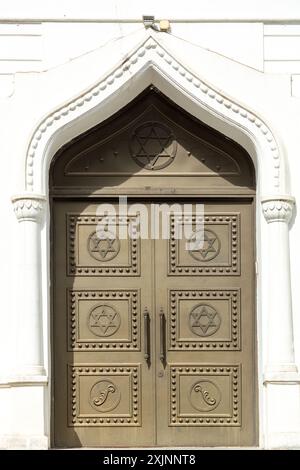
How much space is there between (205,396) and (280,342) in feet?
2.72

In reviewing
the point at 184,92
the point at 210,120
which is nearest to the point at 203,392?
the point at 210,120

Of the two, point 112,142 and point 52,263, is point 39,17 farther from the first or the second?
point 52,263

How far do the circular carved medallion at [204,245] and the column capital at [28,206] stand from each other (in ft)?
4.35

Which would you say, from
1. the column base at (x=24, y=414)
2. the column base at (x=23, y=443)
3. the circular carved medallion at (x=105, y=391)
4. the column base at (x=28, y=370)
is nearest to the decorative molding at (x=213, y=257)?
Answer: the circular carved medallion at (x=105, y=391)

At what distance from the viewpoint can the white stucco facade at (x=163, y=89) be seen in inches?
440

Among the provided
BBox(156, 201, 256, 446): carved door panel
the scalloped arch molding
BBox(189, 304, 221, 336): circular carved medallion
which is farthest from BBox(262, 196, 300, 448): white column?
BBox(189, 304, 221, 336): circular carved medallion

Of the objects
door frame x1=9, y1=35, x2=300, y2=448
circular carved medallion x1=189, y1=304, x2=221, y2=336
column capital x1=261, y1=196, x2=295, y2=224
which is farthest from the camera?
circular carved medallion x1=189, y1=304, x2=221, y2=336

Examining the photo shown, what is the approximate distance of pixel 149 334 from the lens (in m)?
11.5

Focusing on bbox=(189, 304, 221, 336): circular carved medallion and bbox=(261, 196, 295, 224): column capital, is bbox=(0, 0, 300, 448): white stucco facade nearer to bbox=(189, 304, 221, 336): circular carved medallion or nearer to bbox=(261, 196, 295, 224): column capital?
bbox=(261, 196, 295, 224): column capital

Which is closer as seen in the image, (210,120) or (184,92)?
(184,92)

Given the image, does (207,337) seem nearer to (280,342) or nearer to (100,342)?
(280,342)

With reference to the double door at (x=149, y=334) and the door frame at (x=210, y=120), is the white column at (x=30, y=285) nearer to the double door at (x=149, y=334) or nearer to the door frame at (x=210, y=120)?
the door frame at (x=210, y=120)

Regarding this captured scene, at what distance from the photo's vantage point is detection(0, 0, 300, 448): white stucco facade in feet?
36.7

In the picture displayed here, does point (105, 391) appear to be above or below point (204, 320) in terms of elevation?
below
